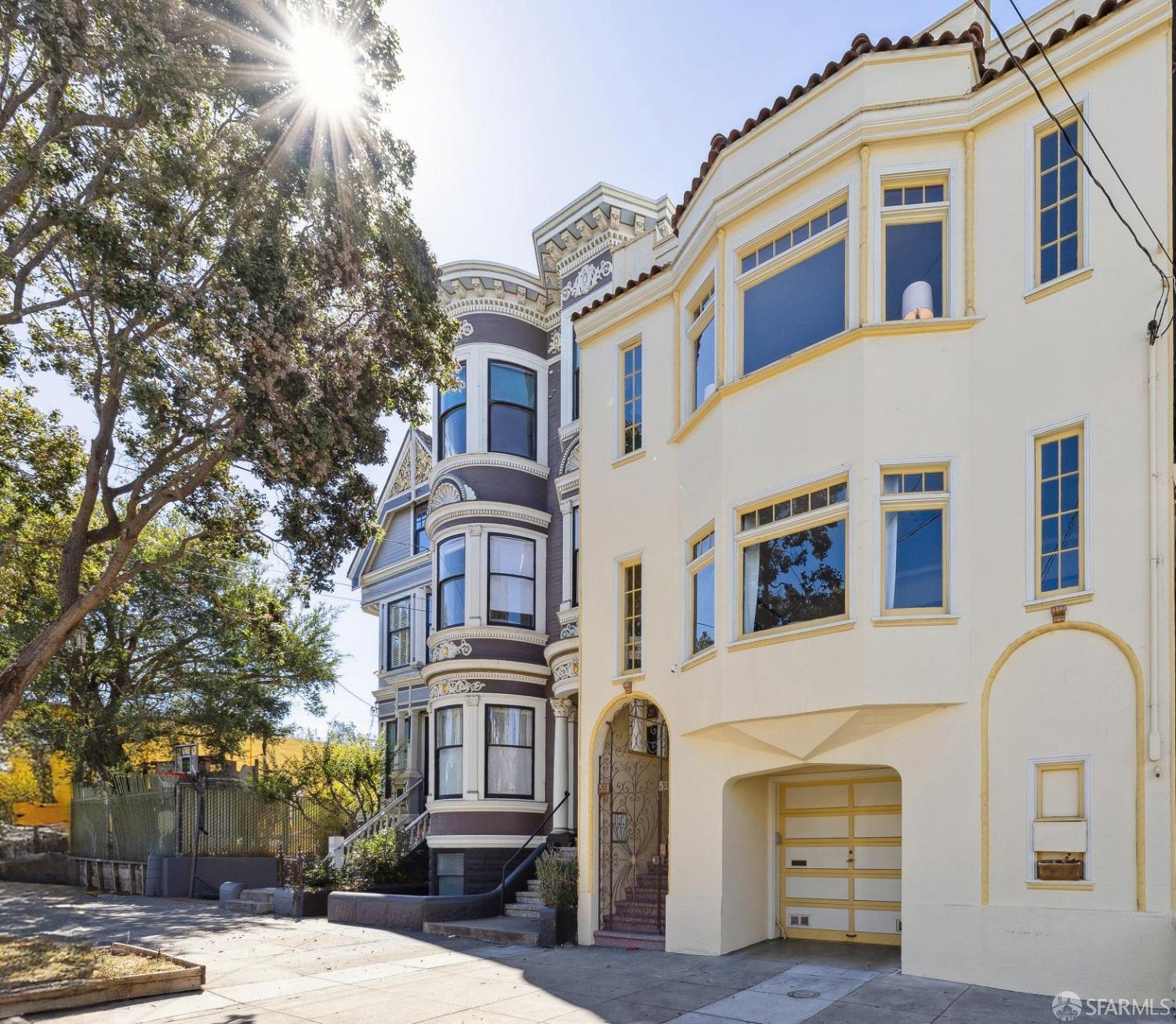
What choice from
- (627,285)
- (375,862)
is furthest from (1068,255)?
(375,862)

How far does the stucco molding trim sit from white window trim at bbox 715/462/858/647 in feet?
5.04

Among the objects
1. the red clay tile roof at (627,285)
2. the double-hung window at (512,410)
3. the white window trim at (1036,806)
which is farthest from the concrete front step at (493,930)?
the red clay tile roof at (627,285)

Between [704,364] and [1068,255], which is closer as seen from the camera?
[1068,255]

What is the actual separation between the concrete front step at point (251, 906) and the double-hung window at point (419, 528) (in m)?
10.0

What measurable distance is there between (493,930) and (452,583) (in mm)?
7866

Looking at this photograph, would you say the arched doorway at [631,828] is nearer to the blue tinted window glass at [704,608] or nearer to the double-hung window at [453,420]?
the blue tinted window glass at [704,608]

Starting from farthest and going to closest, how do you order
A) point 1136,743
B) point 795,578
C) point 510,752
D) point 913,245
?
point 510,752, point 795,578, point 913,245, point 1136,743

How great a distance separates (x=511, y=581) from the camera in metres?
20.2

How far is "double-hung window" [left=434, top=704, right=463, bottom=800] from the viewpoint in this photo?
19219mm

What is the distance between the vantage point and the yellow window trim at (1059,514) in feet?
30.7

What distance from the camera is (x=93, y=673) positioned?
26.0 meters

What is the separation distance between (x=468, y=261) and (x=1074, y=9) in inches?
493

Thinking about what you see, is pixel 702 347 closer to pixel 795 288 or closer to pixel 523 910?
pixel 795 288

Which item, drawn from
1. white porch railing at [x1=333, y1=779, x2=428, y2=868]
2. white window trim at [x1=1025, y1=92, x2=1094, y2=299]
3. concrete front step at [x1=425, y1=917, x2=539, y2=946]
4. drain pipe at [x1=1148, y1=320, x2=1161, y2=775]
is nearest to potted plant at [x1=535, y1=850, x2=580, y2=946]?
concrete front step at [x1=425, y1=917, x2=539, y2=946]
